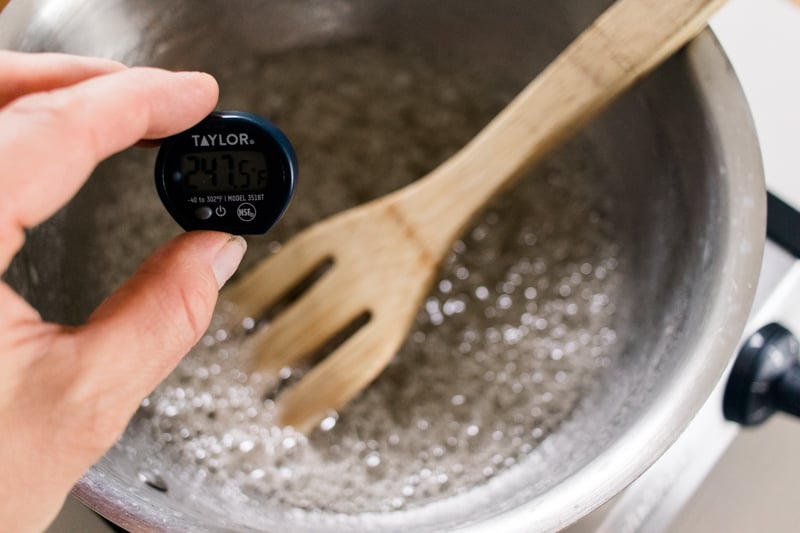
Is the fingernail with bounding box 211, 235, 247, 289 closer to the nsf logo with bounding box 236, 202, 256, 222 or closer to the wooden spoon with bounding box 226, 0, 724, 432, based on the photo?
the nsf logo with bounding box 236, 202, 256, 222

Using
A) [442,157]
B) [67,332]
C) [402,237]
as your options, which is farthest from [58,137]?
[442,157]

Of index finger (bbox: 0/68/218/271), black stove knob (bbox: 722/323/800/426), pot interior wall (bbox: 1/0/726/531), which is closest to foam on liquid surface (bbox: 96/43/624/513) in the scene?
pot interior wall (bbox: 1/0/726/531)

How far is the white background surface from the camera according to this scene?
0.56 m

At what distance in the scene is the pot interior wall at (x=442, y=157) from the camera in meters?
0.50

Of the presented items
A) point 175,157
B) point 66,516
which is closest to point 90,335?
point 175,157

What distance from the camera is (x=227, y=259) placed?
16.6 inches

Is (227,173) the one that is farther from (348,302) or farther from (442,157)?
(442,157)

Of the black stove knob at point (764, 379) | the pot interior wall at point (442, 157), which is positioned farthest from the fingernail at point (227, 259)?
the black stove knob at point (764, 379)

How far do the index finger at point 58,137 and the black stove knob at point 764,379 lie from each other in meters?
0.43

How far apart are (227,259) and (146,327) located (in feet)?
0.27

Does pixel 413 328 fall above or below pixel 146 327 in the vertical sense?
below

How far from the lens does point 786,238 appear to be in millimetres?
588

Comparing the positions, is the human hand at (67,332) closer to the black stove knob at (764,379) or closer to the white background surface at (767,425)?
the white background surface at (767,425)

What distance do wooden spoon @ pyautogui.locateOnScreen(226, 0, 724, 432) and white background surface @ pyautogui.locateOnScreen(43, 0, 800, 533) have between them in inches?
6.3
